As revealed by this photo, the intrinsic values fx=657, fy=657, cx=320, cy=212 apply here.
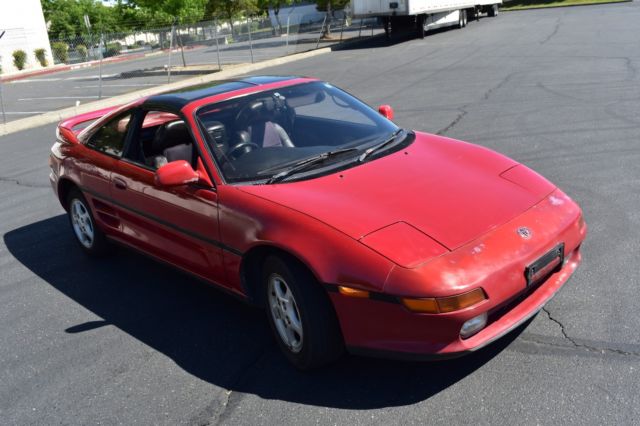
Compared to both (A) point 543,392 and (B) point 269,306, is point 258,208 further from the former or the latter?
(A) point 543,392

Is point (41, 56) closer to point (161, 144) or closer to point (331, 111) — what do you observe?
point (161, 144)

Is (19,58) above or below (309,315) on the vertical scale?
above


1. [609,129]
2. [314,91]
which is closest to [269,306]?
[314,91]

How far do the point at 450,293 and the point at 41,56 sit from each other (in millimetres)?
43855

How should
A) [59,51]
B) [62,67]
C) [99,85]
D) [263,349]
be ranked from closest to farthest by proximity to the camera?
[263,349] < [99,85] < [62,67] < [59,51]

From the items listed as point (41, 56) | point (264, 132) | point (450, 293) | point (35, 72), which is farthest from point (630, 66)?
point (41, 56)

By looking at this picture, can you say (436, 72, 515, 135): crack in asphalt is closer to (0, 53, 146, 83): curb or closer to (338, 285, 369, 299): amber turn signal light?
(338, 285, 369, 299): amber turn signal light

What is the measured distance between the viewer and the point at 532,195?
12.3 feet

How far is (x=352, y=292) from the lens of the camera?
3.15 meters

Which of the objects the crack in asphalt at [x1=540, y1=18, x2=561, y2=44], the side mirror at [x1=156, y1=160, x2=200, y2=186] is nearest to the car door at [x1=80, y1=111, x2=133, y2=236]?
the side mirror at [x1=156, y1=160, x2=200, y2=186]

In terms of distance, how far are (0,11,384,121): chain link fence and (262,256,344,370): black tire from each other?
14.8m

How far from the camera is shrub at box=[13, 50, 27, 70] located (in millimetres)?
39562

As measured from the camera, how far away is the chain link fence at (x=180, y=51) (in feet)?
76.6

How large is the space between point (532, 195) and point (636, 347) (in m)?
0.98
